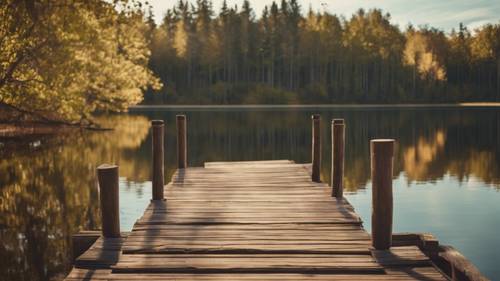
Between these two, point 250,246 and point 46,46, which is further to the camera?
point 46,46

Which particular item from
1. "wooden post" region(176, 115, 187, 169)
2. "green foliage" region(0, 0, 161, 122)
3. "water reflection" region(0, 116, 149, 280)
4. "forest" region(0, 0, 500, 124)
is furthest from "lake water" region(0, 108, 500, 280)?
"forest" region(0, 0, 500, 124)

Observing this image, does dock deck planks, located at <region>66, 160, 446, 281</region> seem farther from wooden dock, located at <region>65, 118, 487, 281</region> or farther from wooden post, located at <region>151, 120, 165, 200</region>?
wooden post, located at <region>151, 120, 165, 200</region>

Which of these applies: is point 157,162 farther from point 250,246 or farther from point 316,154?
point 316,154

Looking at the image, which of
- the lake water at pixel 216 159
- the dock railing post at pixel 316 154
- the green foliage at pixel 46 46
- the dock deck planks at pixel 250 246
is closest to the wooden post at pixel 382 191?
the dock deck planks at pixel 250 246

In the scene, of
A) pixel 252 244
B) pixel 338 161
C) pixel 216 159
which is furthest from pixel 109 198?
pixel 216 159

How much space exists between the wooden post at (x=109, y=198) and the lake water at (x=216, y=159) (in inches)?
126

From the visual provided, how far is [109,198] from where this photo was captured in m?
8.58

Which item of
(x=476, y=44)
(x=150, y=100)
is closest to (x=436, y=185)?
(x=150, y=100)

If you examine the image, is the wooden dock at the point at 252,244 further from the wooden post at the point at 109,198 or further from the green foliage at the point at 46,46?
the green foliage at the point at 46,46

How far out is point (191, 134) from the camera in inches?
1844

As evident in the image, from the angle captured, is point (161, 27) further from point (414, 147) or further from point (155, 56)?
point (414, 147)

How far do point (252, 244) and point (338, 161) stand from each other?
4.46 meters

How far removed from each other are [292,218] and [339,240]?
1.54 meters

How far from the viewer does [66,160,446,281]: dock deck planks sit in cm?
697
